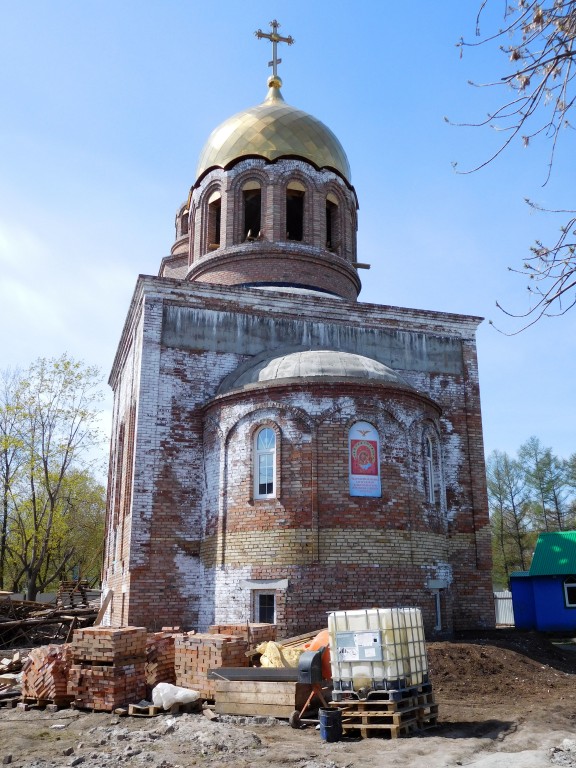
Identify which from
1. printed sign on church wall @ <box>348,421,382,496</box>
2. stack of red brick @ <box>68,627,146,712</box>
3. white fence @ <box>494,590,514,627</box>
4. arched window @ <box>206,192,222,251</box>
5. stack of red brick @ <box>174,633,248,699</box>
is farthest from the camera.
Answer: white fence @ <box>494,590,514,627</box>

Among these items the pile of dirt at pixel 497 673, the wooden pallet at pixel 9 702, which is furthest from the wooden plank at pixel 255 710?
the wooden pallet at pixel 9 702

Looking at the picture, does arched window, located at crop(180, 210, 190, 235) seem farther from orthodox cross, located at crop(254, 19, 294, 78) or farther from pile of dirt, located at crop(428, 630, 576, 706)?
pile of dirt, located at crop(428, 630, 576, 706)

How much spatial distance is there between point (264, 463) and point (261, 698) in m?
6.11

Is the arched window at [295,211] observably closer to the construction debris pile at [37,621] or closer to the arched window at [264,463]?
the arched window at [264,463]

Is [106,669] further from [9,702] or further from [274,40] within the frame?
[274,40]

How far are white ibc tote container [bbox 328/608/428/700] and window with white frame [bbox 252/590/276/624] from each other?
17.6ft

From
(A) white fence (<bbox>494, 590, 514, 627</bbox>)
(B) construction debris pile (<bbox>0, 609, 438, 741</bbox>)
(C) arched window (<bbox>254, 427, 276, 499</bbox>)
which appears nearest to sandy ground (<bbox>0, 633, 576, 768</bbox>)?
(B) construction debris pile (<bbox>0, 609, 438, 741</bbox>)

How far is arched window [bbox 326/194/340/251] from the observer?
20156mm

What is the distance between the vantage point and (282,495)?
531 inches

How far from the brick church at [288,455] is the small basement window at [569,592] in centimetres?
438

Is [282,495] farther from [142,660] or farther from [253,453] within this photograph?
[142,660]

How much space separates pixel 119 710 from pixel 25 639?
36.9ft

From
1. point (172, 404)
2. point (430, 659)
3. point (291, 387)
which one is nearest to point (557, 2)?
point (430, 659)

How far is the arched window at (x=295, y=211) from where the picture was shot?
773 inches
